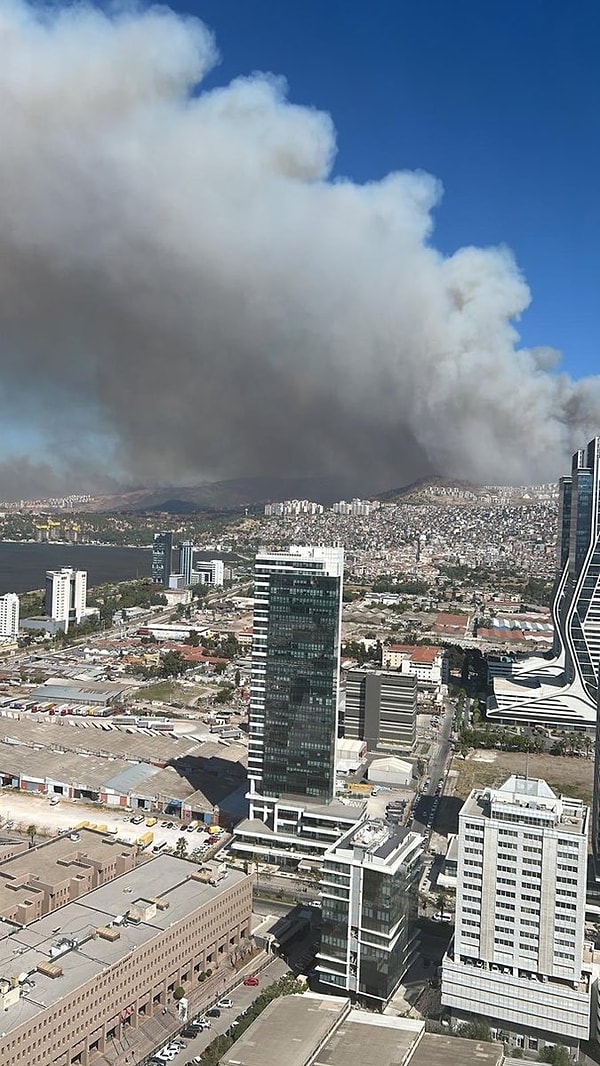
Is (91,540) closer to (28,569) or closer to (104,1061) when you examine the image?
(28,569)

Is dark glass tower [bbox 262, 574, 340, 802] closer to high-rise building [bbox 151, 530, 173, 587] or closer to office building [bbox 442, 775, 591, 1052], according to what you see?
office building [bbox 442, 775, 591, 1052]

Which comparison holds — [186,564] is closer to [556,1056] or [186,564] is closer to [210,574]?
[210,574]

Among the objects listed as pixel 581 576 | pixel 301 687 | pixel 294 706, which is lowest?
pixel 294 706

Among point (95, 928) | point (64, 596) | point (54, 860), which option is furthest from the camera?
point (64, 596)

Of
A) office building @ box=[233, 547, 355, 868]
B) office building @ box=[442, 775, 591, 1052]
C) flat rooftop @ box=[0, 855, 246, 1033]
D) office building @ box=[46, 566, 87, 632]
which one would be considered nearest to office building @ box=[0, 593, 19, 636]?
office building @ box=[46, 566, 87, 632]

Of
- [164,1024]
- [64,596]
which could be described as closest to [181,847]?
[164,1024]

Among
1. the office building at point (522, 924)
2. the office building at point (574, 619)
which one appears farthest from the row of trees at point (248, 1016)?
the office building at point (574, 619)

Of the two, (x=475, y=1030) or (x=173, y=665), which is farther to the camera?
(x=173, y=665)
